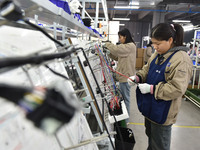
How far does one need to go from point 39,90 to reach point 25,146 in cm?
28

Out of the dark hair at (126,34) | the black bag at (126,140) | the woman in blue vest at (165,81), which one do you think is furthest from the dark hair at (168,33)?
the dark hair at (126,34)

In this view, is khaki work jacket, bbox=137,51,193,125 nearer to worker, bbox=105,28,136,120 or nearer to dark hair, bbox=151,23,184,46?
dark hair, bbox=151,23,184,46

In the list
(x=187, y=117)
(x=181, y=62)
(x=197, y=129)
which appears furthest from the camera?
(x=187, y=117)

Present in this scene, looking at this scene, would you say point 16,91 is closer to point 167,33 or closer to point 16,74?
point 16,74

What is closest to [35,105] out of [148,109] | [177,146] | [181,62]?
[181,62]

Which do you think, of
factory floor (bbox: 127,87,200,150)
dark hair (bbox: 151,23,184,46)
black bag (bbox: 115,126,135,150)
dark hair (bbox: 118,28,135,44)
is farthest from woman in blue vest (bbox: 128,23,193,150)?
dark hair (bbox: 118,28,135,44)

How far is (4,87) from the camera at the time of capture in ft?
0.51

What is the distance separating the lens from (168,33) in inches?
43.9

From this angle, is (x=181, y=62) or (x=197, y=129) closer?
(x=181, y=62)

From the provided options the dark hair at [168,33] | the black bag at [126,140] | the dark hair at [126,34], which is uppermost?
the dark hair at [126,34]

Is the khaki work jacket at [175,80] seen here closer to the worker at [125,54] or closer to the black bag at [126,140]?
the black bag at [126,140]

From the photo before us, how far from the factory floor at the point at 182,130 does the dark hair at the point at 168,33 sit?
158 centimetres

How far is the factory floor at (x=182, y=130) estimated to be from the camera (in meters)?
2.15

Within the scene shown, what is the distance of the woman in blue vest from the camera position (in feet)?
3.51
